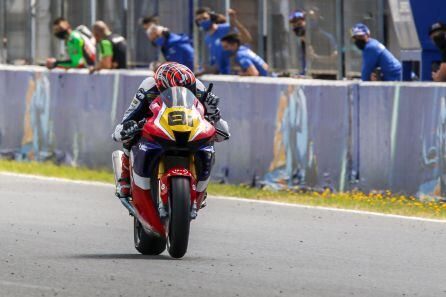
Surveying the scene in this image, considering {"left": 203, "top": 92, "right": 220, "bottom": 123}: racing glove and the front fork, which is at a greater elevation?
{"left": 203, "top": 92, "right": 220, "bottom": 123}: racing glove

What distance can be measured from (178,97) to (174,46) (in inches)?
330

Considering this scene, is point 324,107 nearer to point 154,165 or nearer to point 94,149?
point 94,149

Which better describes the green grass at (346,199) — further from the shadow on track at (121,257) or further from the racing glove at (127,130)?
the racing glove at (127,130)

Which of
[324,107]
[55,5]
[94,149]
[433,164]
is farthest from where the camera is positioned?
[55,5]

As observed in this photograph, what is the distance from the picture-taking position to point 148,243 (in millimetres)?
11758

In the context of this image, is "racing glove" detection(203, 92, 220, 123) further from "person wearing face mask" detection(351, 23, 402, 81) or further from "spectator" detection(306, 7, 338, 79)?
"spectator" detection(306, 7, 338, 79)

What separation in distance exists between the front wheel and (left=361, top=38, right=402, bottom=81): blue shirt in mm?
6367

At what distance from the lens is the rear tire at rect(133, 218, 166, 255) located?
11734 millimetres

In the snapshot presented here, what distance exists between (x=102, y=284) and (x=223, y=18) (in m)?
10.4

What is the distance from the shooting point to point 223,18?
2011 centimetres

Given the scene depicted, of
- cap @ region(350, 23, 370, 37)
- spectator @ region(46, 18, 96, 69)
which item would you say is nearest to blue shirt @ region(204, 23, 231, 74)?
spectator @ region(46, 18, 96, 69)

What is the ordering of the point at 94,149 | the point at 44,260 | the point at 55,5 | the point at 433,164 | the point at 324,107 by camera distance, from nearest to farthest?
the point at 44,260 < the point at 433,164 < the point at 324,107 < the point at 94,149 < the point at 55,5

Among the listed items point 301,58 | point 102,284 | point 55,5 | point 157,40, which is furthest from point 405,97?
point 55,5

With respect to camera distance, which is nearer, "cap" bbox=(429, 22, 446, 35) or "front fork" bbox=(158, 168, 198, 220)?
"front fork" bbox=(158, 168, 198, 220)
